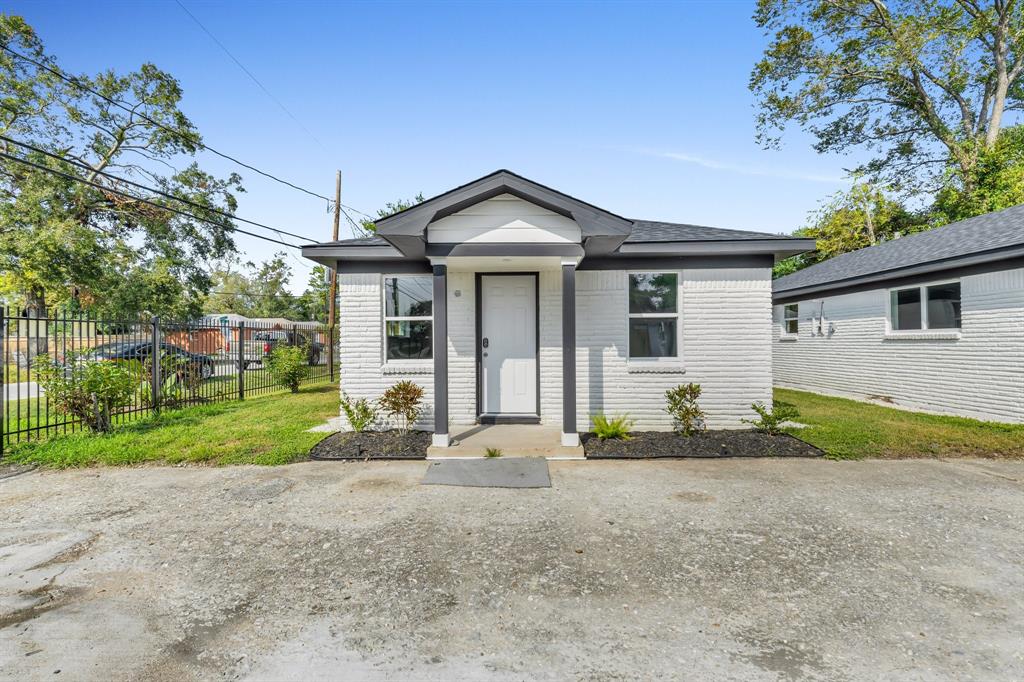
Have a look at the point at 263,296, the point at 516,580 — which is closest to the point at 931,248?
the point at 516,580

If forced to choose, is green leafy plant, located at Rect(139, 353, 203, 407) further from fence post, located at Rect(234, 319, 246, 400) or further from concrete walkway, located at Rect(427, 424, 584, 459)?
concrete walkway, located at Rect(427, 424, 584, 459)

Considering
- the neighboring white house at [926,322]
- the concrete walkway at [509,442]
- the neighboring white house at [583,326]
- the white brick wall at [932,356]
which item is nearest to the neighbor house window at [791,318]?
the neighboring white house at [926,322]

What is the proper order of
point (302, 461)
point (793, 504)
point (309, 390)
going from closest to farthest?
Answer: point (793, 504), point (302, 461), point (309, 390)

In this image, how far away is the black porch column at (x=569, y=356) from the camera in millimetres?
5758

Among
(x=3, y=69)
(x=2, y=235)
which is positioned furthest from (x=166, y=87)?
(x=2, y=235)

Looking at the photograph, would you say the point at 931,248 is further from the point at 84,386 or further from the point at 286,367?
the point at 286,367

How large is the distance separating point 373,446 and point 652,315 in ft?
15.3

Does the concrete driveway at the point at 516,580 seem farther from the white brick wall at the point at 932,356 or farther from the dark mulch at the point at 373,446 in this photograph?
the white brick wall at the point at 932,356

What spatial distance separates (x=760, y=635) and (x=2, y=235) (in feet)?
79.8

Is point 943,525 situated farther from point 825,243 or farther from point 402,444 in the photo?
point 825,243

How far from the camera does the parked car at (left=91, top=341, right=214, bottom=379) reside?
7098 mm

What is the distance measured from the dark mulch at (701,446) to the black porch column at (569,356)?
1.01ft

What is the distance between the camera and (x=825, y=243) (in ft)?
71.7

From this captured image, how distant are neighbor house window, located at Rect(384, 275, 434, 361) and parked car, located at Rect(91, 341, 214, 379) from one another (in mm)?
4338
